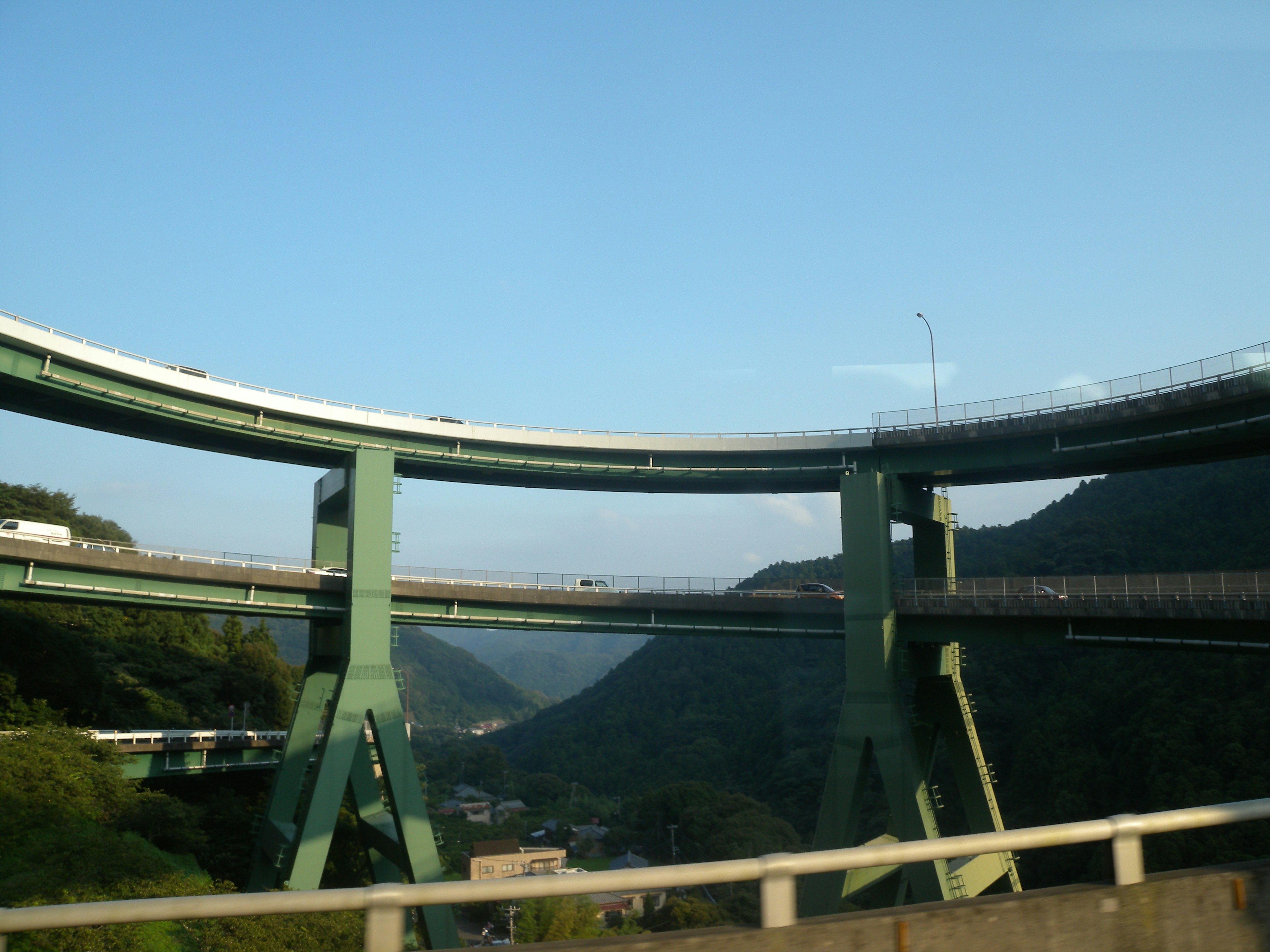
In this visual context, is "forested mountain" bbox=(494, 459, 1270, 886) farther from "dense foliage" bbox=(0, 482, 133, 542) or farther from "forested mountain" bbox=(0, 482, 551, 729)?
"dense foliage" bbox=(0, 482, 133, 542)

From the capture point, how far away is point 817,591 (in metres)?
34.0

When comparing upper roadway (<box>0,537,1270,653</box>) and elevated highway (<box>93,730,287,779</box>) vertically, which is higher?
upper roadway (<box>0,537,1270,653</box>)

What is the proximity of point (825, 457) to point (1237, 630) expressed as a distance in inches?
522

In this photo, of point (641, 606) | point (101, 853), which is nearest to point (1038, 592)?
point (641, 606)

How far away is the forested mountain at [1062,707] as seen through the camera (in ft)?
140

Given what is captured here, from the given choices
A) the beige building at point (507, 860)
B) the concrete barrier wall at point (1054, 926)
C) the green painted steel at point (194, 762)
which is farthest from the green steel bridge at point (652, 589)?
the beige building at point (507, 860)

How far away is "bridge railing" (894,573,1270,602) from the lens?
20.8m

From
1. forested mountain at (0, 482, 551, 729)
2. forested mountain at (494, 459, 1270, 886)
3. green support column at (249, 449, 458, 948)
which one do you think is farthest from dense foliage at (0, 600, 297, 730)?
forested mountain at (494, 459, 1270, 886)

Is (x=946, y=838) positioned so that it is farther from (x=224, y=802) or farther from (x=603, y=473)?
(x=224, y=802)

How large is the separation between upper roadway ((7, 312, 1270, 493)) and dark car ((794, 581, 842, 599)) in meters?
3.97

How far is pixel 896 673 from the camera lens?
27.2 m

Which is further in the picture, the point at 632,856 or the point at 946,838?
the point at 632,856

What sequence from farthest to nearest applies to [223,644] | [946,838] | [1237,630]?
1. [223,644]
2. [1237,630]
3. [946,838]

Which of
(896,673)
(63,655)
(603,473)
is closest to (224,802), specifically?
(63,655)
